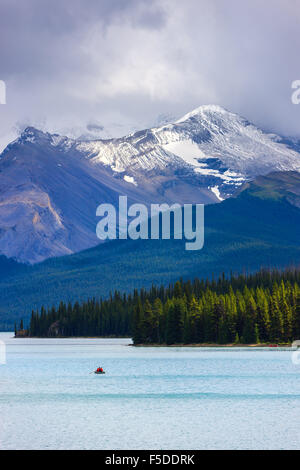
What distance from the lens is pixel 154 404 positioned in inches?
3959

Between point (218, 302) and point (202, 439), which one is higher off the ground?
point (218, 302)

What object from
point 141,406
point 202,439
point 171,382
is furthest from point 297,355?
point 202,439

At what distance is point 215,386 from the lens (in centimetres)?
11812

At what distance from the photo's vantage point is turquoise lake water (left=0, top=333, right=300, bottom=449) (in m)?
77.4

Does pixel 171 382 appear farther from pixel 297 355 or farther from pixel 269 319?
pixel 269 319

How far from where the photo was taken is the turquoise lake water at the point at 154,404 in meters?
77.4

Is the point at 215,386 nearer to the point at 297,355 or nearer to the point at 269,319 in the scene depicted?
the point at 297,355

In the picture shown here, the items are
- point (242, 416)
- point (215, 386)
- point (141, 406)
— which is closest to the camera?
point (242, 416)

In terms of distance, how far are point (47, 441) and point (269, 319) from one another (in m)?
115

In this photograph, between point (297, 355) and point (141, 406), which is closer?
point (141, 406)

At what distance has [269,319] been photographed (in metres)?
187
